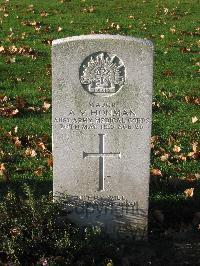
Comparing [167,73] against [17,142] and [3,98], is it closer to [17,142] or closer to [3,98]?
[3,98]

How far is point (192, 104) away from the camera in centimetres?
896

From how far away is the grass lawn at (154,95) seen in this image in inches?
252

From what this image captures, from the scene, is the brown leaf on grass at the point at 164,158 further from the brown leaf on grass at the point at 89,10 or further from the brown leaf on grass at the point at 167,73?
the brown leaf on grass at the point at 89,10

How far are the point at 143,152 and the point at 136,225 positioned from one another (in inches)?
27.4

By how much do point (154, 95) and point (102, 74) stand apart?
13.5 feet

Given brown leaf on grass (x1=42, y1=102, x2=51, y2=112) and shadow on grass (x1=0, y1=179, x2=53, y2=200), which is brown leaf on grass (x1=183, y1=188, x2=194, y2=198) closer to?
shadow on grass (x1=0, y1=179, x2=53, y2=200)

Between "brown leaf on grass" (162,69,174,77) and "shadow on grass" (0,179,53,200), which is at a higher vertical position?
"brown leaf on grass" (162,69,174,77)

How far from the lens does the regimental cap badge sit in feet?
16.8

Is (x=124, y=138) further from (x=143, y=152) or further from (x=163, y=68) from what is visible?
(x=163, y=68)

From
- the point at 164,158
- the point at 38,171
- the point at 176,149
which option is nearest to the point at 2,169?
the point at 38,171

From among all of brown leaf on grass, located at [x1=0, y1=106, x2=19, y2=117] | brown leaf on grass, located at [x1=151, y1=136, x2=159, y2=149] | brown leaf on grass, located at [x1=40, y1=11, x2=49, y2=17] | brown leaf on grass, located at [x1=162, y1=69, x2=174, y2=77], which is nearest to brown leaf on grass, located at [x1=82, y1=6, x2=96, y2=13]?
brown leaf on grass, located at [x1=40, y1=11, x2=49, y2=17]

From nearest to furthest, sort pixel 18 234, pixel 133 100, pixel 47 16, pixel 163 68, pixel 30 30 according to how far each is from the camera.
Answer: pixel 18 234 → pixel 133 100 → pixel 163 68 → pixel 30 30 → pixel 47 16

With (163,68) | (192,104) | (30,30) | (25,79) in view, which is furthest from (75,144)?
(30,30)

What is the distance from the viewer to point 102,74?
16.9 feet
